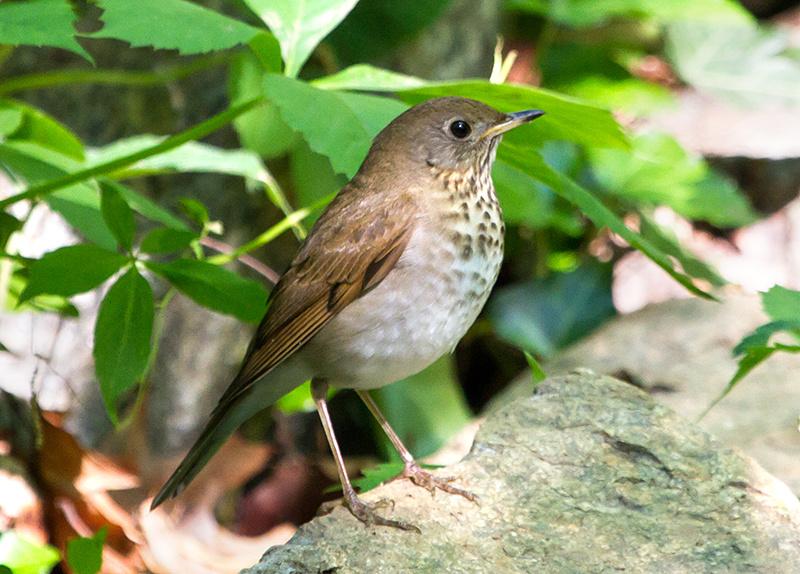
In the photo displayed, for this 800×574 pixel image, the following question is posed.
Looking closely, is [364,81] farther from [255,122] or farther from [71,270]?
[255,122]

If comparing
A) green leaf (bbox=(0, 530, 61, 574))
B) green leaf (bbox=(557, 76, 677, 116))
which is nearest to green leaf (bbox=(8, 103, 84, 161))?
green leaf (bbox=(0, 530, 61, 574))

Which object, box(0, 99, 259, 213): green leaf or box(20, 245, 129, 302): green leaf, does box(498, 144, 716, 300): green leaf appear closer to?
box(0, 99, 259, 213): green leaf


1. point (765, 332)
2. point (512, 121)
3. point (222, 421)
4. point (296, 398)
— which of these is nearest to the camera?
point (765, 332)

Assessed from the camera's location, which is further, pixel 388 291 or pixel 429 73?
pixel 429 73

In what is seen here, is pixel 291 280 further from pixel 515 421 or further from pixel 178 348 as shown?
pixel 178 348

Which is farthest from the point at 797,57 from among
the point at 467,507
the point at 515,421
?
the point at 467,507

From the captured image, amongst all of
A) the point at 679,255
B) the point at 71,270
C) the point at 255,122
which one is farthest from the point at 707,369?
the point at 71,270

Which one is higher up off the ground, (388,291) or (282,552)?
(388,291)
